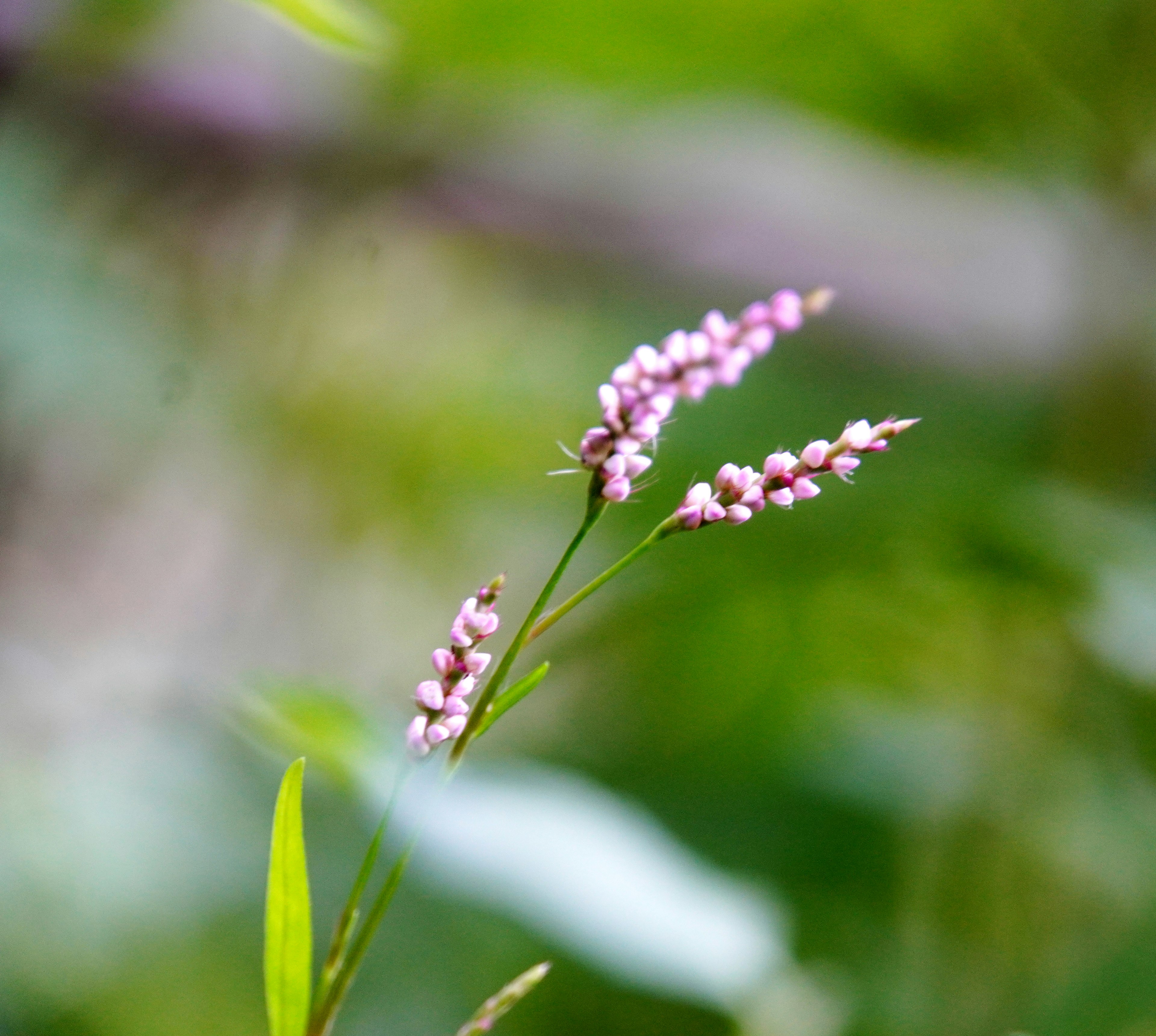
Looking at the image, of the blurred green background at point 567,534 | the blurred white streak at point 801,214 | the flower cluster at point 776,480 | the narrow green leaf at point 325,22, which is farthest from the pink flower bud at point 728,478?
the blurred white streak at point 801,214

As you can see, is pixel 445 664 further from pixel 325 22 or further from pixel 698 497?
pixel 325 22

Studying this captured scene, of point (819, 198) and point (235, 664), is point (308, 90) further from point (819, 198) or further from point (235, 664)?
point (819, 198)

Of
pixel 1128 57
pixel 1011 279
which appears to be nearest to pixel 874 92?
pixel 1128 57

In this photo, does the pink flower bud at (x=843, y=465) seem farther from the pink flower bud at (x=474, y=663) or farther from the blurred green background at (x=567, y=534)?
the blurred green background at (x=567, y=534)

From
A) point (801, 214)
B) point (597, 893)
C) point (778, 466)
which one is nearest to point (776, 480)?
point (778, 466)

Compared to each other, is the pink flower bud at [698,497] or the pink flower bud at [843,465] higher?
the pink flower bud at [843,465]

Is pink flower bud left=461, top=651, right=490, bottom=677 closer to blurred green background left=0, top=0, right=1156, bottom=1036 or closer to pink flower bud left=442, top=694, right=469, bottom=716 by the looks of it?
pink flower bud left=442, top=694, right=469, bottom=716

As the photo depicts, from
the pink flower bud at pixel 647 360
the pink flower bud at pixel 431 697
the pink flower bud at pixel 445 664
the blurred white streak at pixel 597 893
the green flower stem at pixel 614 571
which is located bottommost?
the pink flower bud at pixel 431 697
